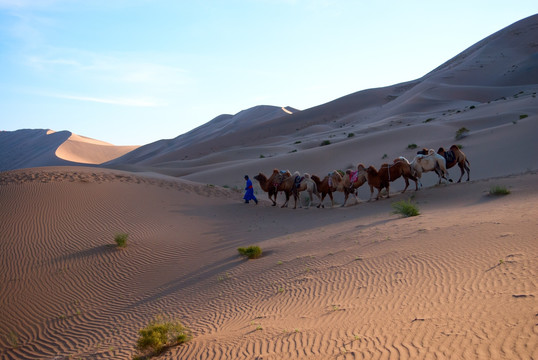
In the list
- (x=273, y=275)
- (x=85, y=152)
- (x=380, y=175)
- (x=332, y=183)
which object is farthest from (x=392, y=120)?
(x=85, y=152)

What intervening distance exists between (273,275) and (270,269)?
0.54 metres

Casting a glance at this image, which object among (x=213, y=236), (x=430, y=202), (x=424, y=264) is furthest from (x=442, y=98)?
(x=424, y=264)

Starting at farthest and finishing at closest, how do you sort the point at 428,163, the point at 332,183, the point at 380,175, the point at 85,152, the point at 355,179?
the point at 85,152 < the point at 332,183 < the point at 355,179 < the point at 380,175 < the point at 428,163

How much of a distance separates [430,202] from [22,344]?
1421 centimetres

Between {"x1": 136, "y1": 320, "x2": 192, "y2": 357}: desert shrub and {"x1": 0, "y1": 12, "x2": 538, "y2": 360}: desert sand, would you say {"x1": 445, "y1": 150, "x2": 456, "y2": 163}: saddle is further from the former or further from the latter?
{"x1": 136, "y1": 320, "x2": 192, "y2": 357}: desert shrub

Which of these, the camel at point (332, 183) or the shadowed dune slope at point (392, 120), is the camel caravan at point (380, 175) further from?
the shadowed dune slope at point (392, 120)

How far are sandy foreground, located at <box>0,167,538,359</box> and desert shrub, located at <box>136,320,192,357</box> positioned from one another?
25cm

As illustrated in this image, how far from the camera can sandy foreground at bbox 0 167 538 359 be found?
5781 millimetres

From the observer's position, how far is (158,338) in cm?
673

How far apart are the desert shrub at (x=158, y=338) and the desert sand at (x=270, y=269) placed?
0.19 m

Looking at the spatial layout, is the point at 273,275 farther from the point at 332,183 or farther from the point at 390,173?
the point at 332,183

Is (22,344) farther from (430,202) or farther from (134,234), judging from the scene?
(430,202)

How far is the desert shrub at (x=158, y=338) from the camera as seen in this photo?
672 cm

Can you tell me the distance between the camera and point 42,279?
12.2 metres
